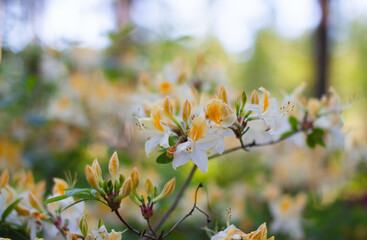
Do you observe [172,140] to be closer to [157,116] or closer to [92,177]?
[157,116]

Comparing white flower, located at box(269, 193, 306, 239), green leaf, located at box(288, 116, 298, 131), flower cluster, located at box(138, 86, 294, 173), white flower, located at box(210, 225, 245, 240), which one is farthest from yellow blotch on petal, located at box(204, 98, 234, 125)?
white flower, located at box(269, 193, 306, 239)

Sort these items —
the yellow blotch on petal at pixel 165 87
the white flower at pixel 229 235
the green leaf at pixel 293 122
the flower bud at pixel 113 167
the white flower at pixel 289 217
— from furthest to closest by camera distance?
1. the white flower at pixel 289 217
2. the yellow blotch on petal at pixel 165 87
3. the green leaf at pixel 293 122
4. the flower bud at pixel 113 167
5. the white flower at pixel 229 235

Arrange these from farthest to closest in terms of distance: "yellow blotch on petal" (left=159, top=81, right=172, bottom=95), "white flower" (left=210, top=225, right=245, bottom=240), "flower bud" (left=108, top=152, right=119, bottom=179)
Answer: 1. "yellow blotch on petal" (left=159, top=81, right=172, bottom=95)
2. "flower bud" (left=108, top=152, right=119, bottom=179)
3. "white flower" (left=210, top=225, right=245, bottom=240)

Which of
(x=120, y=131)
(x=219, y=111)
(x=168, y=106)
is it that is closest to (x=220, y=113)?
(x=219, y=111)

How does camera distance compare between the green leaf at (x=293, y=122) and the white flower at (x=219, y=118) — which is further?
the green leaf at (x=293, y=122)

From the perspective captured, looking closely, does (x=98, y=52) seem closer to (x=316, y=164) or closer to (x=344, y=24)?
(x=316, y=164)

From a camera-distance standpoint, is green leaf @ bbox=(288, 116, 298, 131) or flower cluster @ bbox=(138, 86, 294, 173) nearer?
flower cluster @ bbox=(138, 86, 294, 173)

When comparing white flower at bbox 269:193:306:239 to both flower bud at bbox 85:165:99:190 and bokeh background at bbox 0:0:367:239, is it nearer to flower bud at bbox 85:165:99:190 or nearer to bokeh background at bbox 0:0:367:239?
bokeh background at bbox 0:0:367:239

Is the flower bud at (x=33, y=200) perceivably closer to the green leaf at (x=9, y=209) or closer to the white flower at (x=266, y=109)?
the green leaf at (x=9, y=209)

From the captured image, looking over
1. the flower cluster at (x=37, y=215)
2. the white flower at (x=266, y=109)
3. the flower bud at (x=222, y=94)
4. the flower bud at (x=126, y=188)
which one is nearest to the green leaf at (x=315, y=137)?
the white flower at (x=266, y=109)
